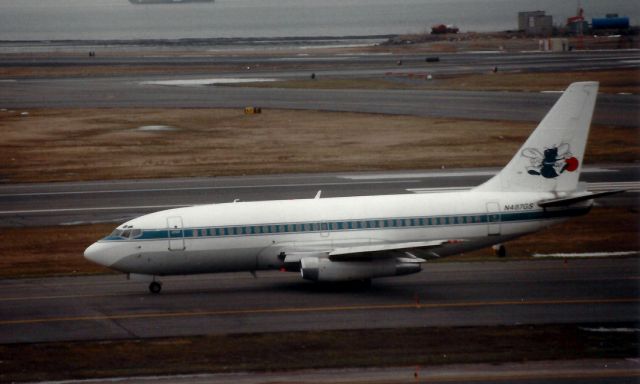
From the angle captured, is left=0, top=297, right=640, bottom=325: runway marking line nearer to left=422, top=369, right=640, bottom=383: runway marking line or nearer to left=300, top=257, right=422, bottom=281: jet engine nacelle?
left=300, top=257, right=422, bottom=281: jet engine nacelle

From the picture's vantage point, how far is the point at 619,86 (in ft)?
348

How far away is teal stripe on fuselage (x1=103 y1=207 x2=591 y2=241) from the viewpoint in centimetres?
3812

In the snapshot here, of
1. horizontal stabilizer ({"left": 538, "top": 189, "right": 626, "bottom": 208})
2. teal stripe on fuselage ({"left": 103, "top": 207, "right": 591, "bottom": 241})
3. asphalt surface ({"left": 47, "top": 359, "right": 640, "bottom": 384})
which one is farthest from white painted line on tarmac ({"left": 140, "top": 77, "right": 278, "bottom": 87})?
asphalt surface ({"left": 47, "top": 359, "right": 640, "bottom": 384})

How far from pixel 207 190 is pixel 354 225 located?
24824 millimetres

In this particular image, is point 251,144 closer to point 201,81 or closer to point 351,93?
point 351,93

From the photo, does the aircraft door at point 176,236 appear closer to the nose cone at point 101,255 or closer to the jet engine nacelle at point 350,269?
the nose cone at point 101,255

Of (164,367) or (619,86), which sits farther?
(619,86)

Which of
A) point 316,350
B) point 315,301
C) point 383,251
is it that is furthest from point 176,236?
Answer: point 316,350

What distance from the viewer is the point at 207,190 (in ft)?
204

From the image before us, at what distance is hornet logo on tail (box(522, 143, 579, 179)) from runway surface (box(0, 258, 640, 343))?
413 cm

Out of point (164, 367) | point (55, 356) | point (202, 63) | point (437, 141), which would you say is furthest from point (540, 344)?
point (202, 63)

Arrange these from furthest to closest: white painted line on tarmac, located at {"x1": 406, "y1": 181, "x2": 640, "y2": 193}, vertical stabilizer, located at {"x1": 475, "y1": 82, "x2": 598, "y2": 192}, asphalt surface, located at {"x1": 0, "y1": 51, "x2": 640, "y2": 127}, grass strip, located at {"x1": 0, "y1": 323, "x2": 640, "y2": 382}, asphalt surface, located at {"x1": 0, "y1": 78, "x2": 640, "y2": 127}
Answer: asphalt surface, located at {"x1": 0, "y1": 51, "x2": 640, "y2": 127} < asphalt surface, located at {"x1": 0, "y1": 78, "x2": 640, "y2": 127} < white painted line on tarmac, located at {"x1": 406, "y1": 181, "x2": 640, "y2": 193} < vertical stabilizer, located at {"x1": 475, "y1": 82, "x2": 598, "y2": 192} < grass strip, located at {"x1": 0, "y1": 323, "x2": 640, "y2": 382}

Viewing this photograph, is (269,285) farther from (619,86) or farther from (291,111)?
(619,86)

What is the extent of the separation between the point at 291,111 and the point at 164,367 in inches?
2748
